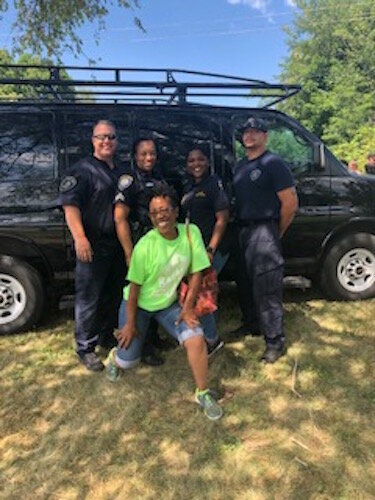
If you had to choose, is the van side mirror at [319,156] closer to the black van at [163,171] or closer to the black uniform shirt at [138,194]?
the black van at [163,171]

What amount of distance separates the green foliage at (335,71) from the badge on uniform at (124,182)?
21772 mm

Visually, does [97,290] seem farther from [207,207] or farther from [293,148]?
[293,148]

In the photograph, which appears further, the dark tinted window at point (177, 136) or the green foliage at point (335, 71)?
the green foliage at point (335, 71)

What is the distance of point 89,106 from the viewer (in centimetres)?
413

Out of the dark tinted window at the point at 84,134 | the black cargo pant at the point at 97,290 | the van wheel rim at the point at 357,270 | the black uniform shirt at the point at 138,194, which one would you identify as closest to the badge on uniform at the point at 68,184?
the black uniform shirt at the point at 138,194

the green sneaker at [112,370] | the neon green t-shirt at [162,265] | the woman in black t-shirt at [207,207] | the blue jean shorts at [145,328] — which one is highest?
the woman in black t-shirt at [207,207]

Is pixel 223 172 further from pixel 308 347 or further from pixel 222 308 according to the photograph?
pixel 308 347

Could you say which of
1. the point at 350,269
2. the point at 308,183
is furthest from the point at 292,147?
the point at 350,269

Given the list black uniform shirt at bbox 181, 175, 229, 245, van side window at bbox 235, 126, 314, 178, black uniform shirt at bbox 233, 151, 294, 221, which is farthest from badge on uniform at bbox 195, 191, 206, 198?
van side window at bbox 235, 126, 314, 178

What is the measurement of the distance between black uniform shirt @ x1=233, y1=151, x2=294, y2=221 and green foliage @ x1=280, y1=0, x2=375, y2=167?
21.2m

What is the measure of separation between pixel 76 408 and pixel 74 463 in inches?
22.7

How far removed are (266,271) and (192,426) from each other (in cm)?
131

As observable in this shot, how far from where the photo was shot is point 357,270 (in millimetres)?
4805

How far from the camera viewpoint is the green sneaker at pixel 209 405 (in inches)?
117
